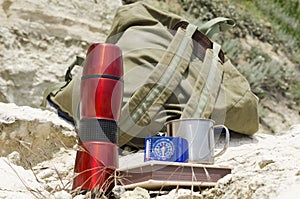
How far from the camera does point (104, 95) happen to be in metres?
1.75

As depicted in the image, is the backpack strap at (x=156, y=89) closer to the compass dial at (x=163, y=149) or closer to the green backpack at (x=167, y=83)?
the green backpack at (x=167, y=83)

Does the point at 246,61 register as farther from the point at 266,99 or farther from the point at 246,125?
the point at 246,125

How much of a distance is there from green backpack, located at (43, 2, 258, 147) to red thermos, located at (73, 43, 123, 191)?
312mm

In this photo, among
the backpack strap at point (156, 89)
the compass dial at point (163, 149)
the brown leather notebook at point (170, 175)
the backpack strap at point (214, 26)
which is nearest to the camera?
the brown leather notebook at point (170, 175)

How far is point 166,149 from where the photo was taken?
1616 millimetres

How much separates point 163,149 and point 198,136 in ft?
0.51

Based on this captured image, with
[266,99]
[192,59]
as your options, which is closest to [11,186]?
[192,59]

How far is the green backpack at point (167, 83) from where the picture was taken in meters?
2.11

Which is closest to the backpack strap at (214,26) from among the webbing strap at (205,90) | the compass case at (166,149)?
the webbing strap at (205,90)

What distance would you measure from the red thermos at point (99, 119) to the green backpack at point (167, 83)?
0.31 meters

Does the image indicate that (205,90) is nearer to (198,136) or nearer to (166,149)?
(198,136)

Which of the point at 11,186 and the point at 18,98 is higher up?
the point at 11,186

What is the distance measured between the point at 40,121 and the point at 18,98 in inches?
45.5

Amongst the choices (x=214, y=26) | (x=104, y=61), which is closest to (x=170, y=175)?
(x=104, y=61)
